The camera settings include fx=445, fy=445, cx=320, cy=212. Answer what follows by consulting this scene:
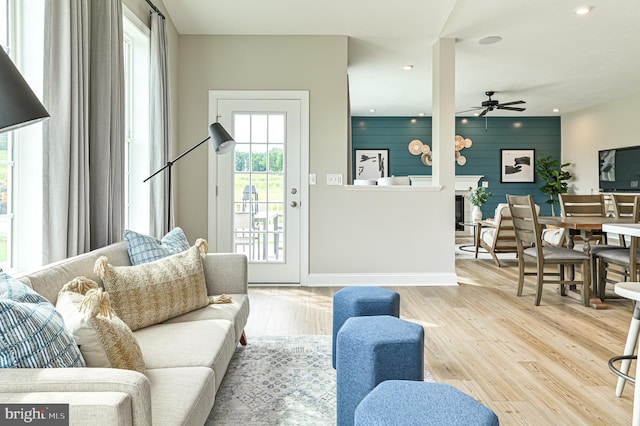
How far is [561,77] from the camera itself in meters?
6.70

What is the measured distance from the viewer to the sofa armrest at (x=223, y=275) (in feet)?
9.02

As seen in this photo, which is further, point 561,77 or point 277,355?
point 561,77

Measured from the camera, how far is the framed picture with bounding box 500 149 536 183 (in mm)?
10039

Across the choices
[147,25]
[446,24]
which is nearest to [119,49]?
[147,25]

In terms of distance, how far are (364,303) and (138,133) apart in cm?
257

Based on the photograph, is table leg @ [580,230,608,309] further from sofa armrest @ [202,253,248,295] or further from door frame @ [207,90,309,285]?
sofa armrest @ [202,253,248,295]

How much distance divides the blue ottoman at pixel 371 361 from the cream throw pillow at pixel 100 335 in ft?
2.60

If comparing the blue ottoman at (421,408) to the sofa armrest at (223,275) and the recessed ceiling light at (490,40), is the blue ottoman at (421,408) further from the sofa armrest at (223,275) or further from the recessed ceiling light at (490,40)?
the recessed ceiling light at (490,40)

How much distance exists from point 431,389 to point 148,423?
2.59ft

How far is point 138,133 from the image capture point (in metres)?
3.83

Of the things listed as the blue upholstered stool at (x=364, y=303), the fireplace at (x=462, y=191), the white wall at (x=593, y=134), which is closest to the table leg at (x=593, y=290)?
the blue upholstered stool at (x=364, y=303)

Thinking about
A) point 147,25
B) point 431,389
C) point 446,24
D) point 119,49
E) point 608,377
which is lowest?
point 608,377

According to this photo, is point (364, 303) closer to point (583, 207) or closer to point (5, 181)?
point (5, 181)

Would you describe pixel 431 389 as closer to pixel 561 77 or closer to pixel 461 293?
pixel 461 293
